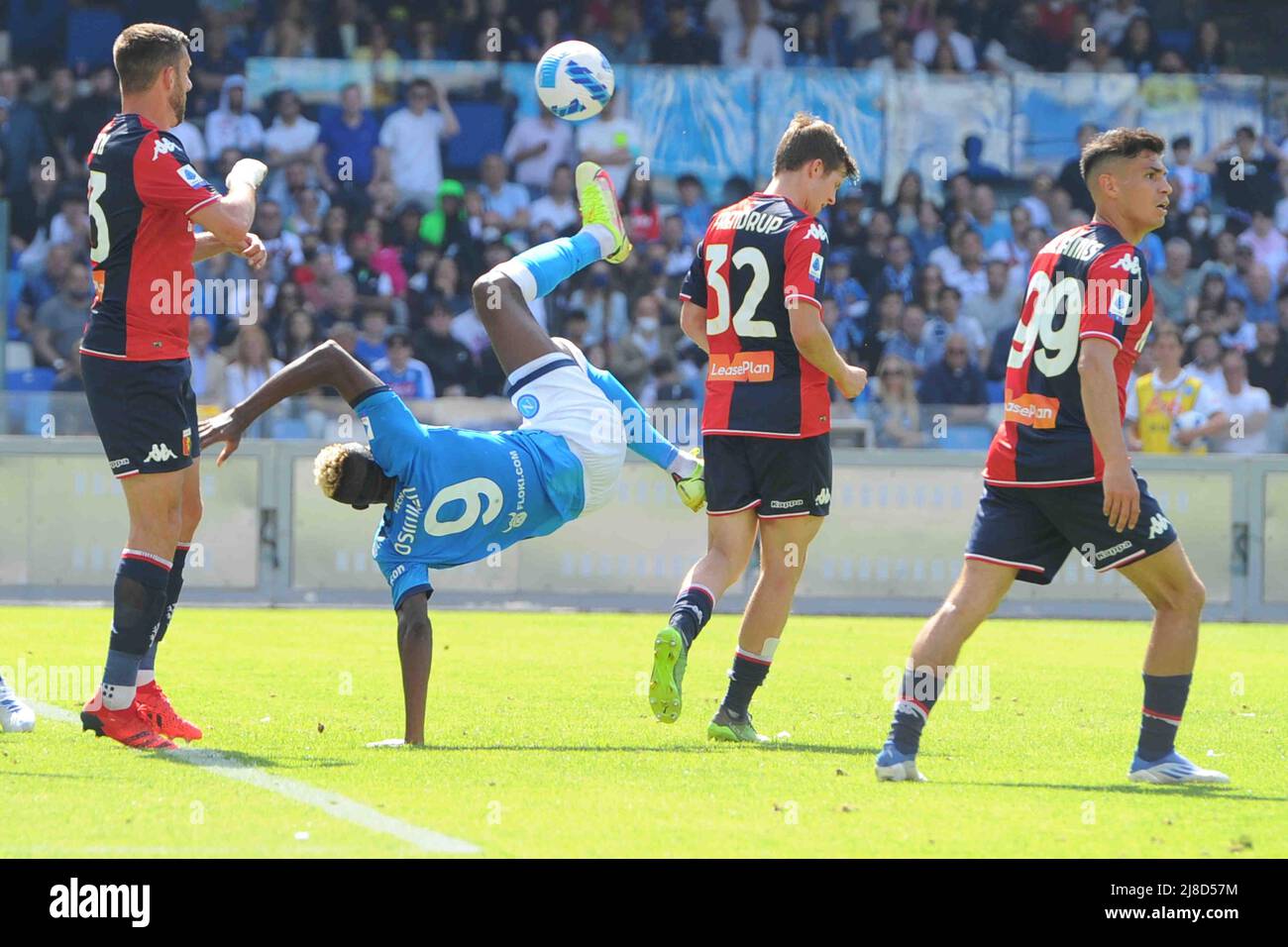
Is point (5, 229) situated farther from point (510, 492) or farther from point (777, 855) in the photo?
point (777, 855)

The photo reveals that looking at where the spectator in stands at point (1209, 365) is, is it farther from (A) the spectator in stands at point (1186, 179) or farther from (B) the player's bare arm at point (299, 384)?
(B) the player's bare arm at point (299, 384)

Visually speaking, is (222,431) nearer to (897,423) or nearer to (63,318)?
(897,423)

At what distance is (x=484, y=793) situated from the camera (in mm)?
5992

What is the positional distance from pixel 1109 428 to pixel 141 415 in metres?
3.53

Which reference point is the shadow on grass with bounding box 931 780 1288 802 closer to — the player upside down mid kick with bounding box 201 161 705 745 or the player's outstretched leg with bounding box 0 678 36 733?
the player upside down mid kick with bounding box 201 161 705 745

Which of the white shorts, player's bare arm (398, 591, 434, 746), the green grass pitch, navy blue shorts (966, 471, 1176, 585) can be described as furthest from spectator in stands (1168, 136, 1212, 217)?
player's bare arm (398, 591, 434, 746)

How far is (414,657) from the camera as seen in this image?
7.03 metres

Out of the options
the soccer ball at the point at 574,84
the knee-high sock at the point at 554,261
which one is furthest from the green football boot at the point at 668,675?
the soccer ball at the point at 574,84

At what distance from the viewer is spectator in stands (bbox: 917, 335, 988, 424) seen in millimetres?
17000

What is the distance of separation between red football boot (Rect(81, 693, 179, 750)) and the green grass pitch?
3.2 inches

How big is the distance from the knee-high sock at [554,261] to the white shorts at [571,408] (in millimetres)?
314

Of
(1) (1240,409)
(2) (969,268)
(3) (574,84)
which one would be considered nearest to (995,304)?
(2) (969,268)

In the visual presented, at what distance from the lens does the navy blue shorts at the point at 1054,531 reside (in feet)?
20.6

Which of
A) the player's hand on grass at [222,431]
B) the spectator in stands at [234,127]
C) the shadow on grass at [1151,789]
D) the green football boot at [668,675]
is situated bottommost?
the shadow on grass at [1151,789]
